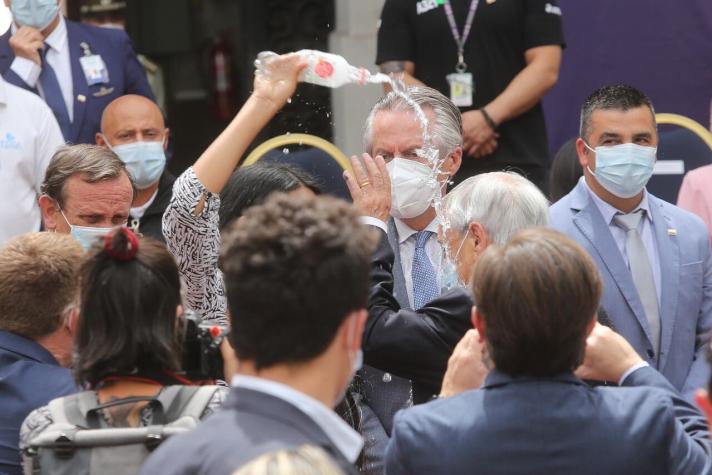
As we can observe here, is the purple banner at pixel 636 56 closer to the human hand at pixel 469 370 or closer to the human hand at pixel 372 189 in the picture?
the human hand at pixel 372 189

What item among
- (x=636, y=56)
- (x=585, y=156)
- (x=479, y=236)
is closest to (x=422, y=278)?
(x=479, y=236)

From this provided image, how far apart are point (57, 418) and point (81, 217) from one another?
1732mm

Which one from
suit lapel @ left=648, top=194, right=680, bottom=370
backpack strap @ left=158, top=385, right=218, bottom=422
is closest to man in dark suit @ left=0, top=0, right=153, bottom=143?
suit lapel @ left=648, top=194, right=680, bottom=370

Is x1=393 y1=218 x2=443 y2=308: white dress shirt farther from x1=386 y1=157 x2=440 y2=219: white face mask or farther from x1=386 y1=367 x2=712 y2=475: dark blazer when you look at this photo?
x1=386 y1=367 x2=712 y2=475: dark blazer

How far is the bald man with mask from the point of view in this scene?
19.4ft

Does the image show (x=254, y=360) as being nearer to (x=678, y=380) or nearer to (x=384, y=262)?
(x=384, y=262)

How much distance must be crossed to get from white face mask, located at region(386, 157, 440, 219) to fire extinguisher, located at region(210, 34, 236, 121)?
586 centimetres

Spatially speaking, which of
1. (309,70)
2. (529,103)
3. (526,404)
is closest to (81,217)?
(309,70)

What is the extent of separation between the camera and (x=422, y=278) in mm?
4332

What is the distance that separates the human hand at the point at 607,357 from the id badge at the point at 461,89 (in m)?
3.24

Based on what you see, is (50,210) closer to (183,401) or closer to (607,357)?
(183,401)

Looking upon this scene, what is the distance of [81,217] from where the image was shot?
4504 mm

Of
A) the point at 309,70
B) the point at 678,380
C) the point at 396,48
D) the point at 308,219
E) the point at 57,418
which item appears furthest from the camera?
the point at 396,48

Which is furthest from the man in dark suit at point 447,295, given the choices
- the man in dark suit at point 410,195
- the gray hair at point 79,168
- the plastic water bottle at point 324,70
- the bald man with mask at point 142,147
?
the bald man with mask at point 142,147
